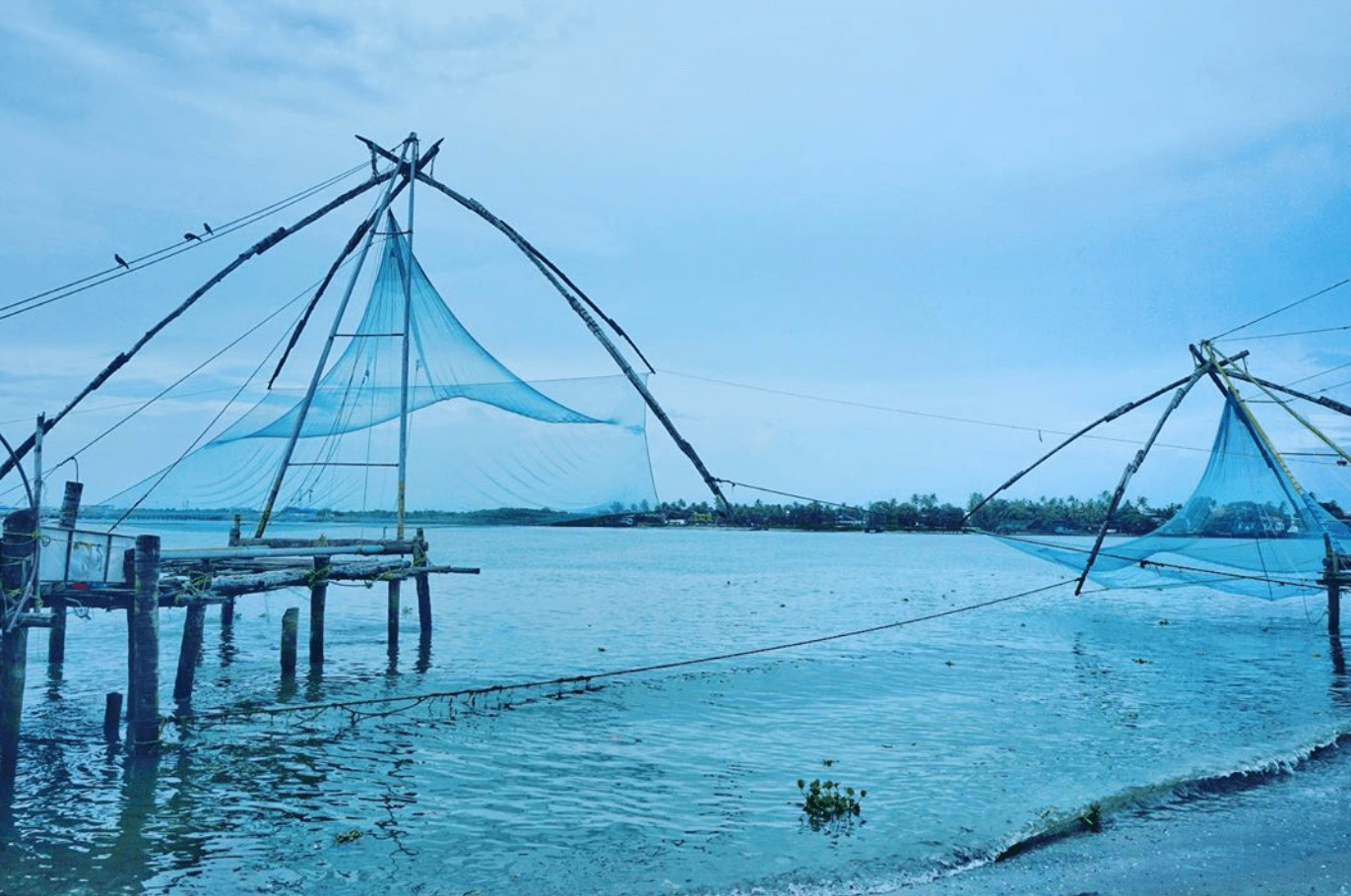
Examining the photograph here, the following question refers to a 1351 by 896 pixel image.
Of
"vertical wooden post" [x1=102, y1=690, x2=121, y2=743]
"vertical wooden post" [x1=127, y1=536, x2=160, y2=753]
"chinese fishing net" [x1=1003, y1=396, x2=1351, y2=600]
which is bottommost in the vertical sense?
"vertical wooden post" [x1=102, y1=690, x2=121, y2=743]

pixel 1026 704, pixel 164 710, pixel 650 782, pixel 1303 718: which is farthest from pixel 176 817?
pixel 1303 718

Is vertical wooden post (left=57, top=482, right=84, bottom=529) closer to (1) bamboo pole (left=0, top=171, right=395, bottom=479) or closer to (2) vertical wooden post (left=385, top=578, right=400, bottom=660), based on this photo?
(1) bamboo pole (left=0, top=171, right=395, bottom=479)

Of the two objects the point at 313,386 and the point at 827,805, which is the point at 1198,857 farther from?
the point at 313,386

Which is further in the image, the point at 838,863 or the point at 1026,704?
the point at 1026,704

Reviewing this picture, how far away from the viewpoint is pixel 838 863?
28.5ft

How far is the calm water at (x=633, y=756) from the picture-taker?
868 centimetres

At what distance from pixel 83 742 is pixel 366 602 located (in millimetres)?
20771

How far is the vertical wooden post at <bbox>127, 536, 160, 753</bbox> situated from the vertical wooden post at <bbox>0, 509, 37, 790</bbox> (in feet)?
3.36

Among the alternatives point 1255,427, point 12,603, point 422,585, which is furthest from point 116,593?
point 1255,427

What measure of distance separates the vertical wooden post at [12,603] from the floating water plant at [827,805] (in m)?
8.32

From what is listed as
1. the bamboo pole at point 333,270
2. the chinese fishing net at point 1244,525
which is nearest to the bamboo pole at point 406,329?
the bamboo pole at point 333,270

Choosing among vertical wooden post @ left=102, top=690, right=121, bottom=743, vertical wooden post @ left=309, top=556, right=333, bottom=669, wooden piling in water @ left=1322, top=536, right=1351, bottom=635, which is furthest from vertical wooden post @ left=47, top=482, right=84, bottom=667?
wooden piling in water @ left=1322, top=536, right=1351, bottom=635

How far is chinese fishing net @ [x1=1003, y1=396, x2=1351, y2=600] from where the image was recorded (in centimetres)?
1980

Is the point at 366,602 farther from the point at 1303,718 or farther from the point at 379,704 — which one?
the point at 1303,718
